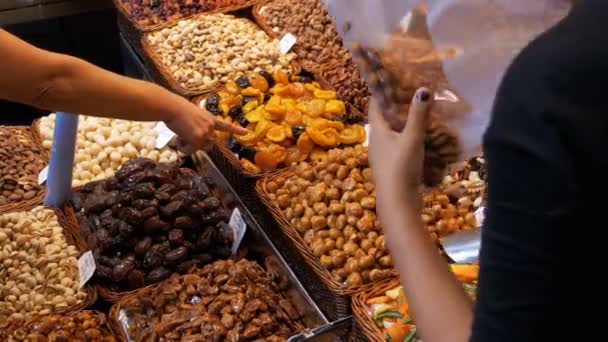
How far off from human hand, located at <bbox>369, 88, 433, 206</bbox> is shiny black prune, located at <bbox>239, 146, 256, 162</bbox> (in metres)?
1.68

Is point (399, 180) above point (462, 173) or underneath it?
above

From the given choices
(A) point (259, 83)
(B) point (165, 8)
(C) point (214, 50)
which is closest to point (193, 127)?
(A) point (259, 83)

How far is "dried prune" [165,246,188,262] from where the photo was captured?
101 inches

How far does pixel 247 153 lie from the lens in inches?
117

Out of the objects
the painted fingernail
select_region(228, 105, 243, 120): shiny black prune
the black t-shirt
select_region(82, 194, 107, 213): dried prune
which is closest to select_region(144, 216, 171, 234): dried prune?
select_region(82, 194, 107, 213): dried prune

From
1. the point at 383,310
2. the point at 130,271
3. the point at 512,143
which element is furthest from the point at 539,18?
the point at 130,271

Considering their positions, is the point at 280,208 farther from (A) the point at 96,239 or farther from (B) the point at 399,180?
(B) the point at 399,180

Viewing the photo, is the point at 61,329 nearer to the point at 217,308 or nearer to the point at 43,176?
the point at 217,308

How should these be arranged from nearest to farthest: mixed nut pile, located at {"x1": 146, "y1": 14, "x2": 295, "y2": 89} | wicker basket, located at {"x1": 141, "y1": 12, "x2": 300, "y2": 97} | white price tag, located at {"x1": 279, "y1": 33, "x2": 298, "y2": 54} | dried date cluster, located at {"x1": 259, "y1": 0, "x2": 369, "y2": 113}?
dried date cluster, located at {"x1": 259, "y1": 0, "x2": 369, "y2": 113} → wicker basket, located at {"x1": 141, "y1": 12, "x2": 300, "y2": 97} → mixed nut pile, located at {"x1": 146, "y1": 14, "x2": 295, "y2": 89} → white price tag, located at {"x1": 279, "y1": 33, "x2": 298, "y2": 54}

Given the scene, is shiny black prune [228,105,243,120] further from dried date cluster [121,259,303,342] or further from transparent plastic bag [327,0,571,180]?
transparent plastic bag [327,0,571,180]

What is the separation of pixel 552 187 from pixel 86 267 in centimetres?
206

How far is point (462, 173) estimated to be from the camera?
271 cm

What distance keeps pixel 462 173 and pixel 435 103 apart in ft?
4.52

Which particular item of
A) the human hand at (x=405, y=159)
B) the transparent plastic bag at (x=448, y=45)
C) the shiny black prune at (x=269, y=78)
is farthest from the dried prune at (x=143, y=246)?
the human hand at (x=405, y=159)
